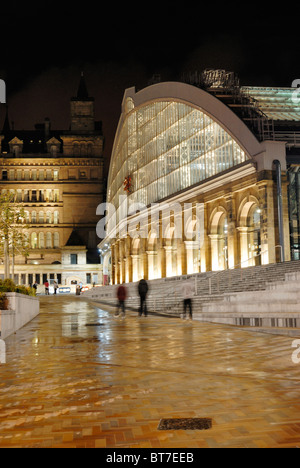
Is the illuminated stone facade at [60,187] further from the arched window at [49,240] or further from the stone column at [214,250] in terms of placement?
the stone column at [214,250]

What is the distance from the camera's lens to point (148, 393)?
23.4 ft

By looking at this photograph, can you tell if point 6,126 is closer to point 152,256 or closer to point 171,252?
point 152,256

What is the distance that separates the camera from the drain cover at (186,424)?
5.37 metres

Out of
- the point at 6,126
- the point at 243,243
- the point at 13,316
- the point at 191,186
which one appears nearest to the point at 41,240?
the point at 6,126

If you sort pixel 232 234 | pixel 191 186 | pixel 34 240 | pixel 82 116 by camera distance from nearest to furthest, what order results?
pixel 232 234
pixel 191 186
pixel 34 240
pixel 82 116

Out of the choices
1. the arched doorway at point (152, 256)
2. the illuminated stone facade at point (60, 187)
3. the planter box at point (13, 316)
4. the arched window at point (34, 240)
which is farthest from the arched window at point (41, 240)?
the planter box at point (13, 316)

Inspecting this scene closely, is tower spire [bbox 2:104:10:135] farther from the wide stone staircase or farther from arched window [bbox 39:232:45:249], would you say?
the wide stone staircase

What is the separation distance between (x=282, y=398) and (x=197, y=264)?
38718 mm

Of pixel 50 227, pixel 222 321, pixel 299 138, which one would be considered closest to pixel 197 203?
pixel 299 138

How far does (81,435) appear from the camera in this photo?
521 centimetres

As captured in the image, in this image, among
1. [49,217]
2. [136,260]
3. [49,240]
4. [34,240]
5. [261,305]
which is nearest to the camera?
[261,305]

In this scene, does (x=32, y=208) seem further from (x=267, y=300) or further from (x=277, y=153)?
(x=267, y=300)

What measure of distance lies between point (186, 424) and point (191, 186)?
3898 centimetres
